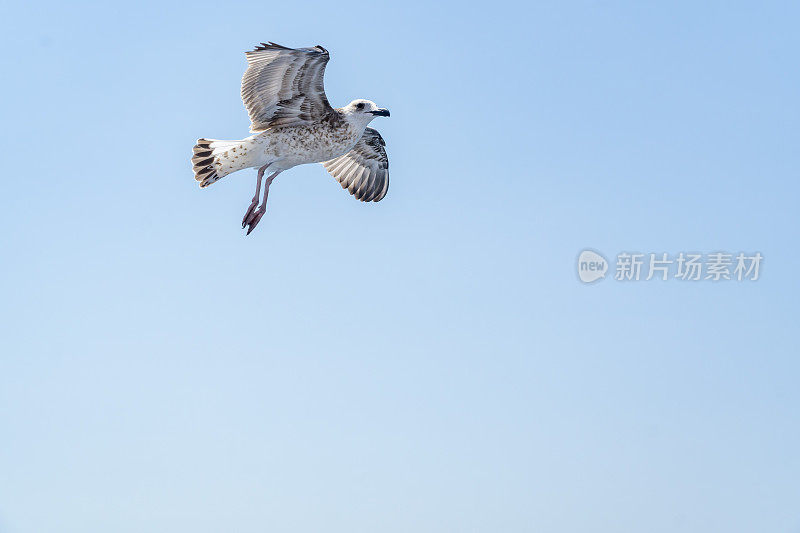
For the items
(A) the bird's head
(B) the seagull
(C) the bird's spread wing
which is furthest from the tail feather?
(A) the bird's head

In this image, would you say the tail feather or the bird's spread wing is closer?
the bird's spread wing

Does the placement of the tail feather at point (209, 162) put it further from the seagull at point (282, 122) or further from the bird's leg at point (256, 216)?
the bird's leg at point (256, 216)

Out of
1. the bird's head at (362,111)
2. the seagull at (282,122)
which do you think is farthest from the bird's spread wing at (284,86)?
the bird's head at (362,111)

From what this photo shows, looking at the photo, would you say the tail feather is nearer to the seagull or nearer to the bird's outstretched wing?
the seagull

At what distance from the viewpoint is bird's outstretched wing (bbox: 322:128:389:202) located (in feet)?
73.4

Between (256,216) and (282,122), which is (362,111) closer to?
(282,122)

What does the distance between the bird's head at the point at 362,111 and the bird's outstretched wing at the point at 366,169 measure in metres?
3.20

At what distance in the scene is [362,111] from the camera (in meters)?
19.1

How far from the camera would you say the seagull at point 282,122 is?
690 inches

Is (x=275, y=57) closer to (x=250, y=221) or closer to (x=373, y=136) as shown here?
(x=250, y=221)

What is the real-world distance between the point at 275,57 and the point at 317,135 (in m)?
Result: 1.90

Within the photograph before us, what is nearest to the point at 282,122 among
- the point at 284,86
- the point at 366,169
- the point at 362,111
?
the point at 284,86

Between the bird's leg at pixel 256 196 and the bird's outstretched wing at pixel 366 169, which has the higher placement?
the bird's outstretched wing at pixel 366 169

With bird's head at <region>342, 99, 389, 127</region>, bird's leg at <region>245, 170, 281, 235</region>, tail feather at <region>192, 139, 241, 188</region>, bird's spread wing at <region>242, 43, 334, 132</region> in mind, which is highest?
bird's head at <region>342, 99, 389, 127</region>
